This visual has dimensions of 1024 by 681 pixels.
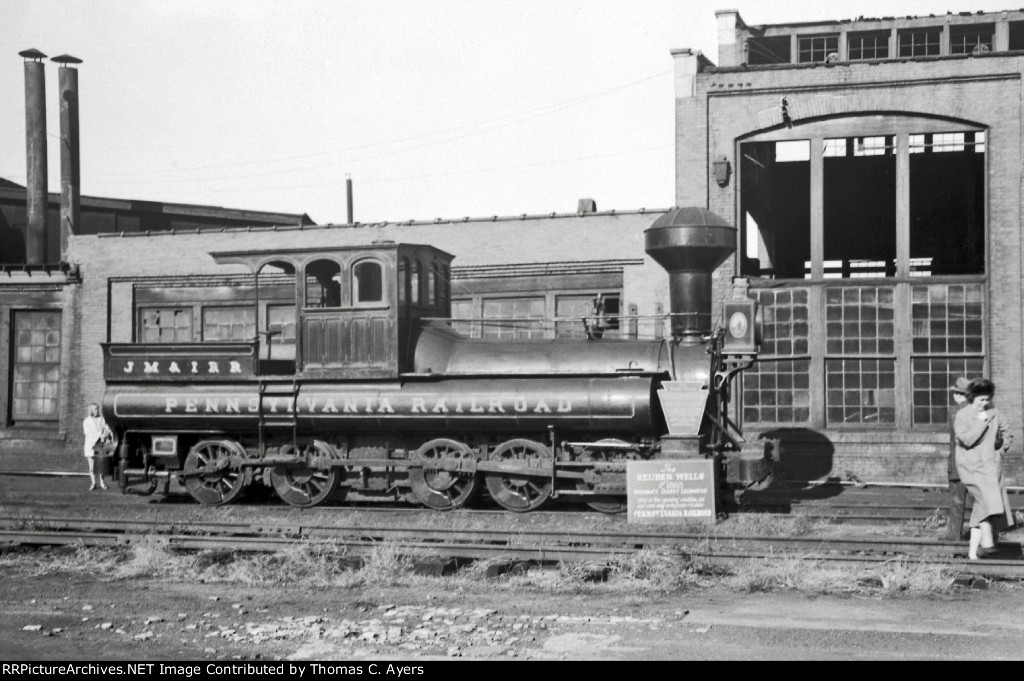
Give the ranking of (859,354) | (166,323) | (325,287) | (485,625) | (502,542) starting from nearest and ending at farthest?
(485,625)
(502,542)
(325,287)
(859,354)
(166,323)

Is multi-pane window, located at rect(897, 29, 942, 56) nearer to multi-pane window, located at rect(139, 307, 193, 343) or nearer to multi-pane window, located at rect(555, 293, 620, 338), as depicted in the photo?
multi-pane window, located at rect(555, 293, 620, 338)

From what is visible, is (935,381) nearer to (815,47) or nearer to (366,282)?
(815,47)

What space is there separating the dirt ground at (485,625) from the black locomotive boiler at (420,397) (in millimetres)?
4340

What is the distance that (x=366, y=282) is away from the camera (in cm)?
1301

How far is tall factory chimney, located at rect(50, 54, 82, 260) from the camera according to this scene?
82.5 feet

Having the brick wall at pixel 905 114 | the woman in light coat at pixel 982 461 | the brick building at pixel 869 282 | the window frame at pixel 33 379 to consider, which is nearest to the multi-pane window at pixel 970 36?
the brick building at pixel 869 282

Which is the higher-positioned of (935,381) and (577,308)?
(577,308)

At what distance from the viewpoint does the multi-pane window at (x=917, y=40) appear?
22062mm

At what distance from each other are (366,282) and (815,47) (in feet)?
41.2

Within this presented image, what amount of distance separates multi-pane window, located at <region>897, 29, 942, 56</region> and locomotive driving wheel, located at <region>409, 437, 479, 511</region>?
14158mm

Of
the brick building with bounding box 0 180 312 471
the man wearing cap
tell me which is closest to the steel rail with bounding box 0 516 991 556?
the man wearing cap

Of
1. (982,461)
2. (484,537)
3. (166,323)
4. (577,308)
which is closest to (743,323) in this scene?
(982,461)
